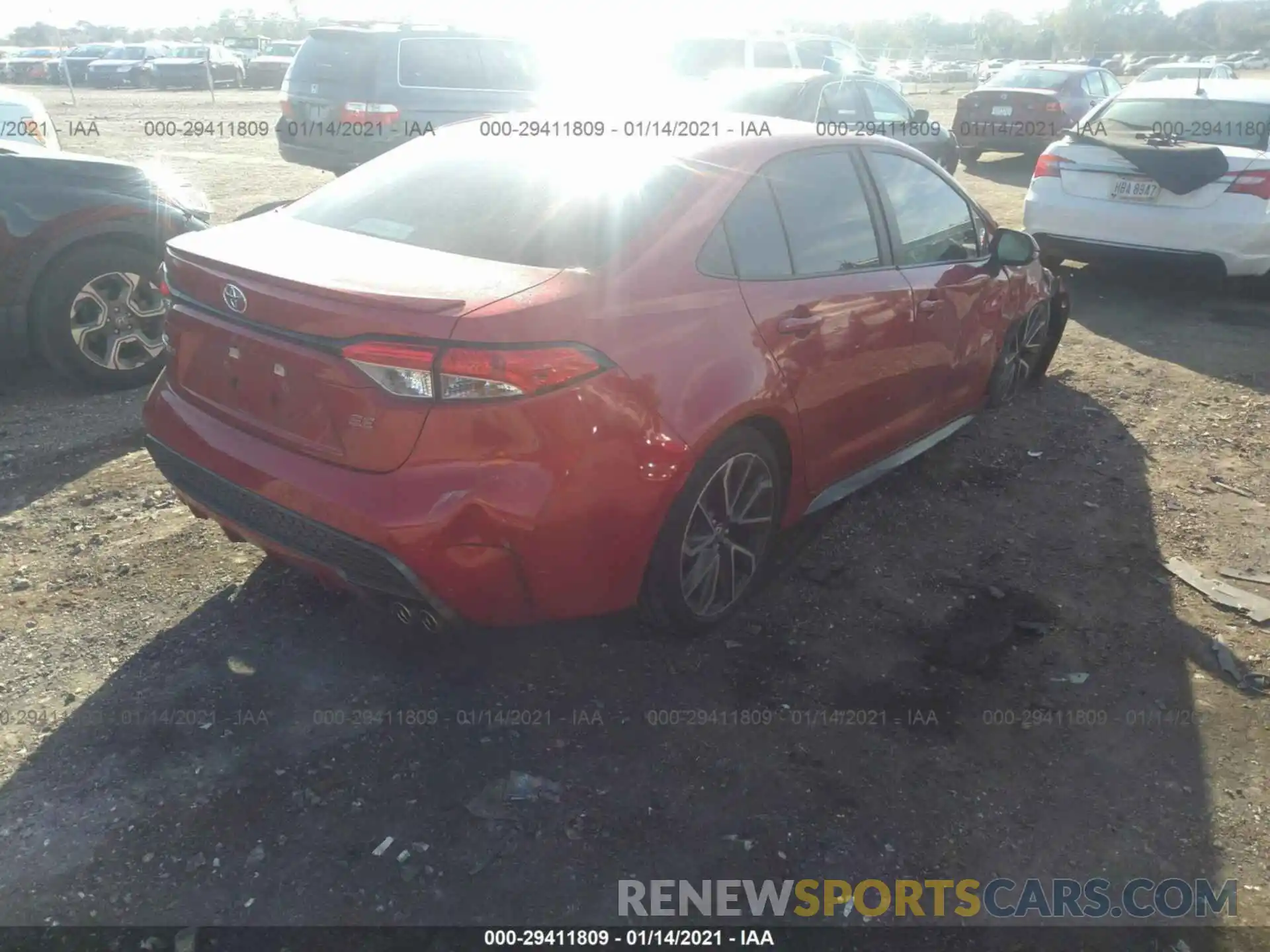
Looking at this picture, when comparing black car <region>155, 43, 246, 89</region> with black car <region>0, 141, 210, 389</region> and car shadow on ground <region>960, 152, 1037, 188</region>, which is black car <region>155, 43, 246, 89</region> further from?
black car <region>0, 141, 210, 389</region>

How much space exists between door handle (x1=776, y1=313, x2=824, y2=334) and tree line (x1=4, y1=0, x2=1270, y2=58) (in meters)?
63.5

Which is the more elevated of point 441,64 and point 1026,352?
point 441,64

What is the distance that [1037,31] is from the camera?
75.4m

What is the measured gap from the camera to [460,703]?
3.08 meters

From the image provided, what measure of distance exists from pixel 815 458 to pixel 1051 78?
15149 millimetres

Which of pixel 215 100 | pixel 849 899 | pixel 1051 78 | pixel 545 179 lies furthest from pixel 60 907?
pixel 215 100

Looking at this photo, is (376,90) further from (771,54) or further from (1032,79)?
(1032,79)

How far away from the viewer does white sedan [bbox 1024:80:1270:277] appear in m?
6.99

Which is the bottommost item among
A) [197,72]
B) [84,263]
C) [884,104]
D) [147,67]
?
[84,263]

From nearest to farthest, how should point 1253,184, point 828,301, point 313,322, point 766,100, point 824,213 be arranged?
point 313,322 < point 828,301 < point 824,213 < point 1253,184 < point 766,100

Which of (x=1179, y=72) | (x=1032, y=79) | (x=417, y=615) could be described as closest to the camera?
(x=417, y=615)

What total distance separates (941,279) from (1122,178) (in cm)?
417

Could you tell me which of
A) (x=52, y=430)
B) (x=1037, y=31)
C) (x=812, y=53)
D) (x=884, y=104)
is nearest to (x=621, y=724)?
(x=52, y=430)

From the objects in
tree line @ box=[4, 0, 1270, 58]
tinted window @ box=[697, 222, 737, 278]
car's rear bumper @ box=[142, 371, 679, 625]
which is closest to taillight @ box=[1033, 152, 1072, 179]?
tinted window @ box=[697, 222, 737, 278]
